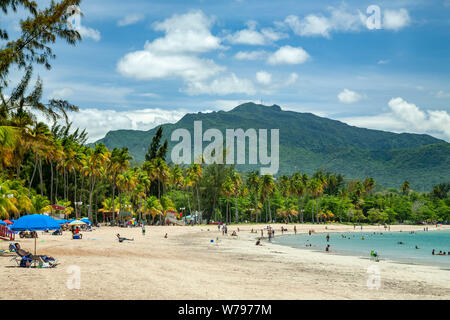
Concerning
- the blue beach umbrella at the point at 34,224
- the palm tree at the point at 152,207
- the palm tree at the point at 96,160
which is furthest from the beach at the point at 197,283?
the palm tree at the point at 152,207

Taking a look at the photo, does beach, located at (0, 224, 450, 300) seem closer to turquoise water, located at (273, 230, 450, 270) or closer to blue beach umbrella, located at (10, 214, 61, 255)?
blue beach umbrella, located at (10, 214, 61, 255)

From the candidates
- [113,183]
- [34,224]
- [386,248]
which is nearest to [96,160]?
[113,183]

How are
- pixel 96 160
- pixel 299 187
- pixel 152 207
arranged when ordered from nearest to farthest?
pixel 96 160 < pixel 152 207 < pixel 299 187

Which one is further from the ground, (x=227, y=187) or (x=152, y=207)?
(x=227, y=187)

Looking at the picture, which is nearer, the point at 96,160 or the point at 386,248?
the point at 386,248

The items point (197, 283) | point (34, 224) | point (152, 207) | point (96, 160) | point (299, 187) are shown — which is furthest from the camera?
point (299, 187)

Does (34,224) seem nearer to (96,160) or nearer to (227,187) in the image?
(96,160)

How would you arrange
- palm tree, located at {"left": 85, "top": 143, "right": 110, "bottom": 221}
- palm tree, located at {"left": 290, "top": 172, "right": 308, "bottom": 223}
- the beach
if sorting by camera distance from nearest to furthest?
the beach → palm tree, located at {"left": 85, "top": 143, "right": 110, "bottom": 221} → palm tree, located at {"left": 290, "top": 172, "right": 308, "bottom": 223}

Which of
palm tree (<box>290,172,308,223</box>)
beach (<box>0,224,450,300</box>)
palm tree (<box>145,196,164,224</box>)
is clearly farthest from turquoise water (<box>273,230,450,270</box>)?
palm tree (<box>290,172,308,223</box>)

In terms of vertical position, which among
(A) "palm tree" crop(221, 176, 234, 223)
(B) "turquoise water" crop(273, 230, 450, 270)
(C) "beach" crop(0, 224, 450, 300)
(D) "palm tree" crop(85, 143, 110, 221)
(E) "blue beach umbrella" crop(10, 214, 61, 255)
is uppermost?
(D) "palm tree" crop(85, 143, 110, 221)

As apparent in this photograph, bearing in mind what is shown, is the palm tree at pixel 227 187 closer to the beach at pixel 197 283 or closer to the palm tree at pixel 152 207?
the palm tree at pixel 152 207

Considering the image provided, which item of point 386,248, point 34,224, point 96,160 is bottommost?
point 386,248

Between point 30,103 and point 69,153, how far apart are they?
165 ft
